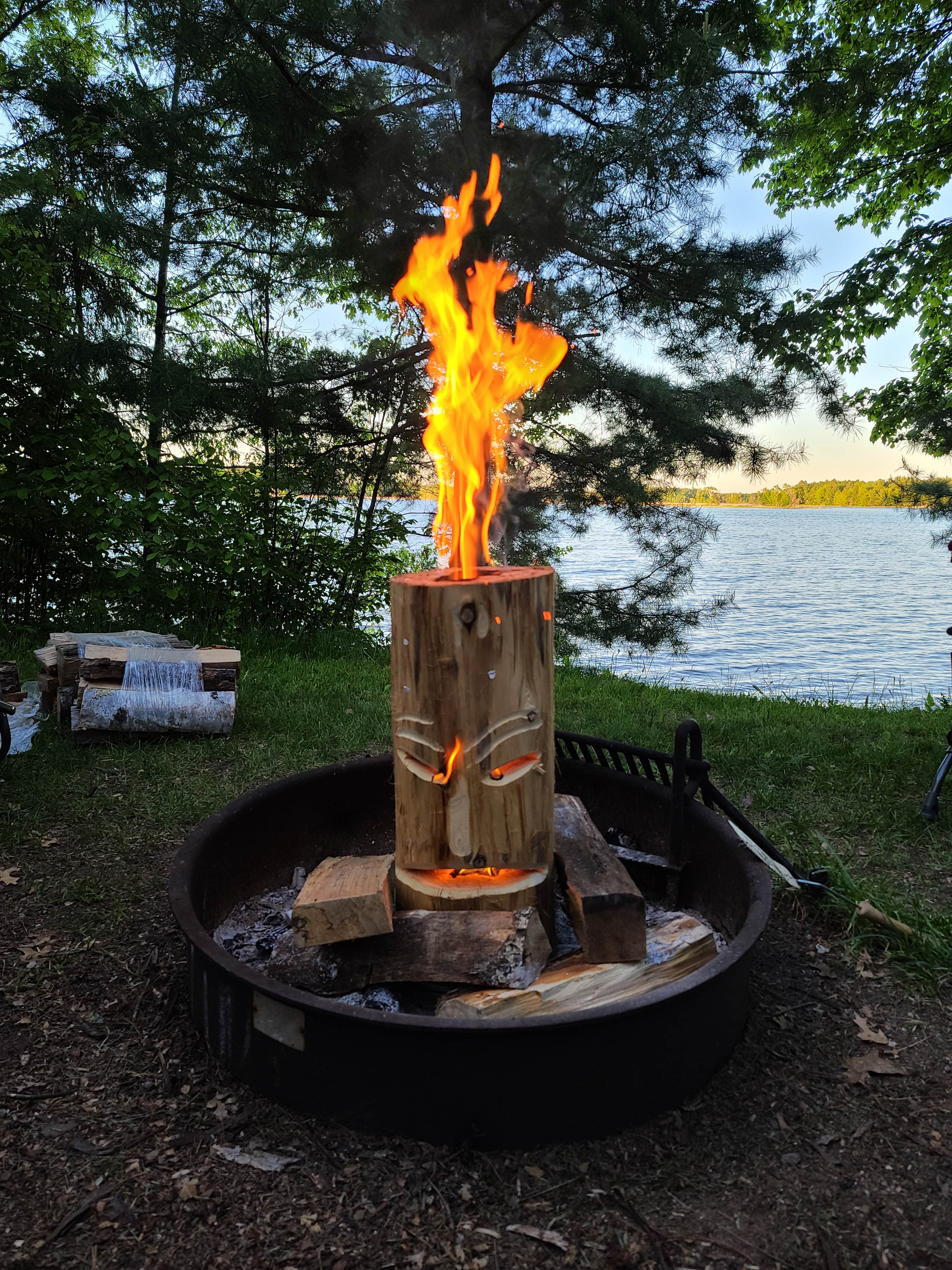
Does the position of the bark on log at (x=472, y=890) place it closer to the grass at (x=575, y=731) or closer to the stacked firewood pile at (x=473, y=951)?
the stacked firewood pile at (x=473, y=951)

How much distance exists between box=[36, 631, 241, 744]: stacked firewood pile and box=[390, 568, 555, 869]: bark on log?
107 inches

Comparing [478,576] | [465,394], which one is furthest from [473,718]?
[465,394]

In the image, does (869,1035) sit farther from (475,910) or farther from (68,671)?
(68,671)

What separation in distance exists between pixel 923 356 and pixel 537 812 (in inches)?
451

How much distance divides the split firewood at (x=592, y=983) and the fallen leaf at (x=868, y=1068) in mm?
434

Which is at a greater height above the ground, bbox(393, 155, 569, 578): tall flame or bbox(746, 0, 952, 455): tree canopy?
bbox(746, 0, 952, 455): tree canopy

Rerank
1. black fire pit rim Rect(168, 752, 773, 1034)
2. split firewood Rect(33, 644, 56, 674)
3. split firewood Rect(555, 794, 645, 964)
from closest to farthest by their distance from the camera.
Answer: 1. black fire pit rim Rect(168, 752, 773, 1034)
2. split firewood Rect(555, 794, 645, 964)
3. split firewood Rect(33, 644, 56, 674)

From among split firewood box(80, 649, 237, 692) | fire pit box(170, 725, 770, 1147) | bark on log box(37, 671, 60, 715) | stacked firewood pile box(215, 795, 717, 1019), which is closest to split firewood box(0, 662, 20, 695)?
bark on log box(37, 671, 60, 715)

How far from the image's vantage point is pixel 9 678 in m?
4.97

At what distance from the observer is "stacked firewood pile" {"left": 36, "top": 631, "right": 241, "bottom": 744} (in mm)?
4535

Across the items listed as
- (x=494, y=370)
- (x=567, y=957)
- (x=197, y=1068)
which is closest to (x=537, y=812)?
(x=567, y=957)

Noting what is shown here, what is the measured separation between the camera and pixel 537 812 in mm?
2357

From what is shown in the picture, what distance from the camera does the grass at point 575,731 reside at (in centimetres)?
298

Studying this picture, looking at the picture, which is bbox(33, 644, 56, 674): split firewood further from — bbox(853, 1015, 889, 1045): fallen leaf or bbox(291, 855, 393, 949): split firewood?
bbox(853, 1015, 889, 1045): fallen leaf
